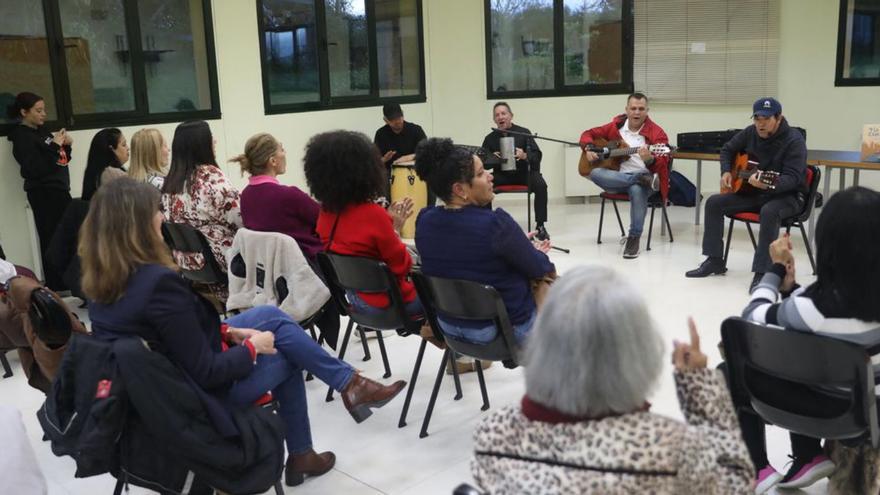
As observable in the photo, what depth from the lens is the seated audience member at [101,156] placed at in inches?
197

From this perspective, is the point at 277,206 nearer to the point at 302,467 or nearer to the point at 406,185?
the point at 302,467

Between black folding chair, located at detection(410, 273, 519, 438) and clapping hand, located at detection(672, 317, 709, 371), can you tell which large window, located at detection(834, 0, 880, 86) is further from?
clapping hand, located at detection(672, 317, 709, 371)

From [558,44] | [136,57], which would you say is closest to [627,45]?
[558,44]

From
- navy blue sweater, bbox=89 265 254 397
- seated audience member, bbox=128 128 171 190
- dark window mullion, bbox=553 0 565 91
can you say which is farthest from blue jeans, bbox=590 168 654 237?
navy blue sweater, bbox=89 265 254 397

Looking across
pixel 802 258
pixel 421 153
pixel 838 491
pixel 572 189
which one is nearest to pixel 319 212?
pixel 421 153

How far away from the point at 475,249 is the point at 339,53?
5.01 m

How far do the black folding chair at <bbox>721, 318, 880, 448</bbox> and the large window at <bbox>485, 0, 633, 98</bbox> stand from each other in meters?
6.10

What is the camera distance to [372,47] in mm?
7586

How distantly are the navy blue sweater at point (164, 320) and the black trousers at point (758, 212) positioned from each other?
3766mm

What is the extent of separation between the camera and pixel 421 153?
3242 mm

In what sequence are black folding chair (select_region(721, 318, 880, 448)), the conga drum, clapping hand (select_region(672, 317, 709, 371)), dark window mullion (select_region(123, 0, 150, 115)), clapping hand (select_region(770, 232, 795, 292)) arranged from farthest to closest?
the conga drum, dark window mullion (select_region(123, 0, 150, 115)), clapping hand (select_region(770, 232, 795, 292)), black folding chair (select_region(721, 318, 880, 448)), clapping hand (select_region(672, 317, 709, 371))

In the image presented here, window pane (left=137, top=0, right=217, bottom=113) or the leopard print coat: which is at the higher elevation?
window pane (left=137, top=0, right=217, bottom=113)

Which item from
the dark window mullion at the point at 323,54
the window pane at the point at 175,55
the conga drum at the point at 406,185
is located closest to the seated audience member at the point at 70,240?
the window pane at the point at 175,55

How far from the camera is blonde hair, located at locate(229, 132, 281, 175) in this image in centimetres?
355
